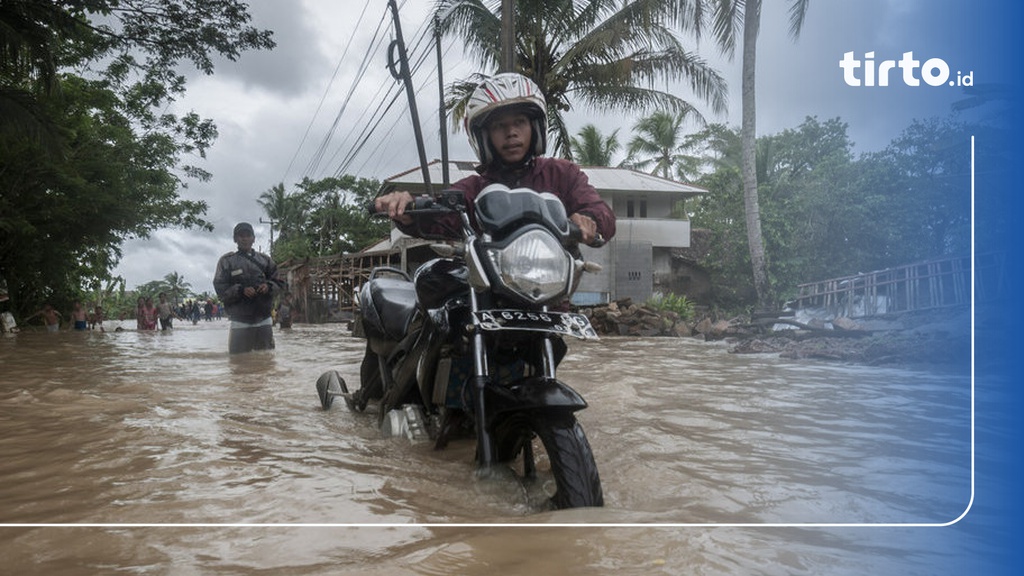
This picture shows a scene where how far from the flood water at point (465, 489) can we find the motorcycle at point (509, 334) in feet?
0.40

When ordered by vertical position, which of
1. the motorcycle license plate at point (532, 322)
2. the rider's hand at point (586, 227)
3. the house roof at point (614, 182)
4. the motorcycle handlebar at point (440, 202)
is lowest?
the motorcycle license plate at point (532, 322)

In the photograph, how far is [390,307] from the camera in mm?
2682

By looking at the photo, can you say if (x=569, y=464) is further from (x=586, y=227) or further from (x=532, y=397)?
(x=586, y=227)

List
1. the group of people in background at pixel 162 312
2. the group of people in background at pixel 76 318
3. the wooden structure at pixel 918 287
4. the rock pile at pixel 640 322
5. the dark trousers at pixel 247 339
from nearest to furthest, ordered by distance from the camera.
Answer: the wooden structure at pixel 918 287 → the dark trousers at pixel 247 339 → the group of people in background at pixel 76 318 → the rock pile at pixel 640 322 → the group of people in background at pixel 162 312

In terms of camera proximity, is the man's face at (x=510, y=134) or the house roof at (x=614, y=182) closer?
the man's face at (x=510, y=134)

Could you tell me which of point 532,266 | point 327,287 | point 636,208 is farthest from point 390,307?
point 636,208

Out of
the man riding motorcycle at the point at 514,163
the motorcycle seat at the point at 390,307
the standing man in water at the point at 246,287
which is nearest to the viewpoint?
the man riding motorcycle at the point at 514,163

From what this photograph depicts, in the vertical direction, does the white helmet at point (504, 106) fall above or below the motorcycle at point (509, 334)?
above

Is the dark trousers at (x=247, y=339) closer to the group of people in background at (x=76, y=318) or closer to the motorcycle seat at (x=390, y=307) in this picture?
the motorcycle seat at (x=390, y=307)

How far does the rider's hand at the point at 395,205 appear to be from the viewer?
1.92 m

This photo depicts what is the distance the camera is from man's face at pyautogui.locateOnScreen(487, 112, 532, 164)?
7.01ft

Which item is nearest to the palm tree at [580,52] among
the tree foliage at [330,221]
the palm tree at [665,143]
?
the palm tree at [665,143]

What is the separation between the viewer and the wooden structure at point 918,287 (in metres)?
1.46

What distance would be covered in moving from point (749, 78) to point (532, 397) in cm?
181
